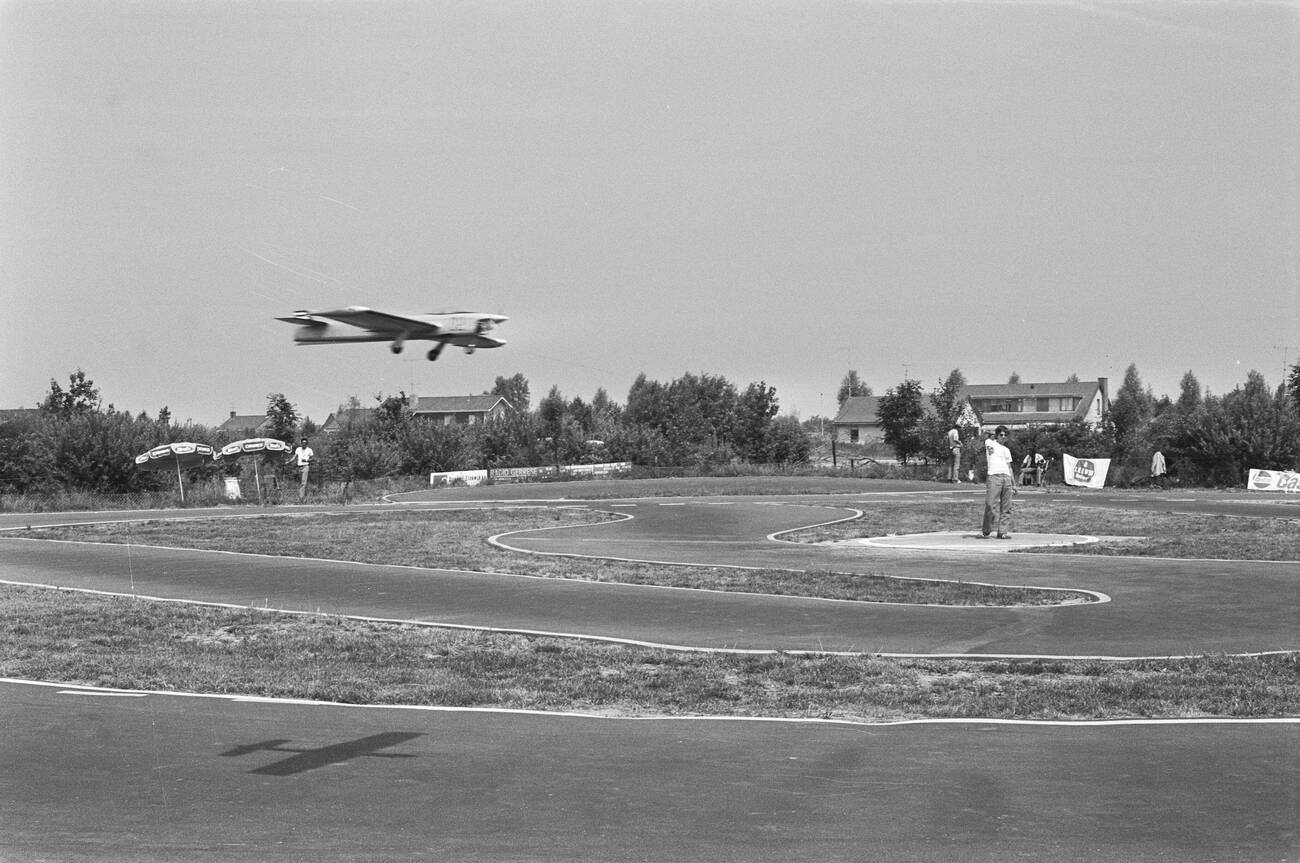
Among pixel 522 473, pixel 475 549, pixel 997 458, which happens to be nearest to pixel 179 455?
pixel 475 549

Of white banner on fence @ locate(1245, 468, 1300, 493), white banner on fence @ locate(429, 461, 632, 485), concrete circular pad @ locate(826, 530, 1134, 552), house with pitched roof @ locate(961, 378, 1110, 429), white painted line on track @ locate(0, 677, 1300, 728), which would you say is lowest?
white painted line on track @ locate(0, 677, 1300, 728)

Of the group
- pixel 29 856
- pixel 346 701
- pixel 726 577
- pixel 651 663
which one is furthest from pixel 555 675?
pixel 726 577

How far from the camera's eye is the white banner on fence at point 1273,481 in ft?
138

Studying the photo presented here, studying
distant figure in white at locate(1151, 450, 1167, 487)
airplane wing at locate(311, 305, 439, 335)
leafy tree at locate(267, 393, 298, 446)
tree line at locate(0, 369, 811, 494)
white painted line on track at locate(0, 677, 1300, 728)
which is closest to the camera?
airplane wing at locate(311, 305, 439, 335)

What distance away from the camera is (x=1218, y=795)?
22.6ft

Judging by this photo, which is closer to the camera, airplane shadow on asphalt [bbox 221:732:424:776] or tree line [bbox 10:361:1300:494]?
airplane shadow on asphalt [bbox 221:732:424:776]

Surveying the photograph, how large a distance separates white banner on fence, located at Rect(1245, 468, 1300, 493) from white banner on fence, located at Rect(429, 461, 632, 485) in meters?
22.7

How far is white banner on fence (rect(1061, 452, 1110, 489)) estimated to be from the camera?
147ft

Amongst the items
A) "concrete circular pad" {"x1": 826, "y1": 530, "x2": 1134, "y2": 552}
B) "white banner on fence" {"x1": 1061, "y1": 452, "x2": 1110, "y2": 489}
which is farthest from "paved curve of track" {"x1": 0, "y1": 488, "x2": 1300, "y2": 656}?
"white banner on fence" {"x1": 1061, "y1": 452, "x2": 1110, "y2": 489}

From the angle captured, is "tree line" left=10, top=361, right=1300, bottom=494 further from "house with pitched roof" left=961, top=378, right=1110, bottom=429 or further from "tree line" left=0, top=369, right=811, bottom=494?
"house with pitched roof" left=961, top=378, right=1110, bottom=429

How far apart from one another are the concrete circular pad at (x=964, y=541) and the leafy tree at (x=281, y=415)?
1655 cm

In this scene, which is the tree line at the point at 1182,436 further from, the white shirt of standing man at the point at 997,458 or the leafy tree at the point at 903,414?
the white shirt of standing man at the point at 997,458

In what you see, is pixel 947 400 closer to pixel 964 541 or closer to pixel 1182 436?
pixel 1182 436

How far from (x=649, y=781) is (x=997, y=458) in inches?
583
